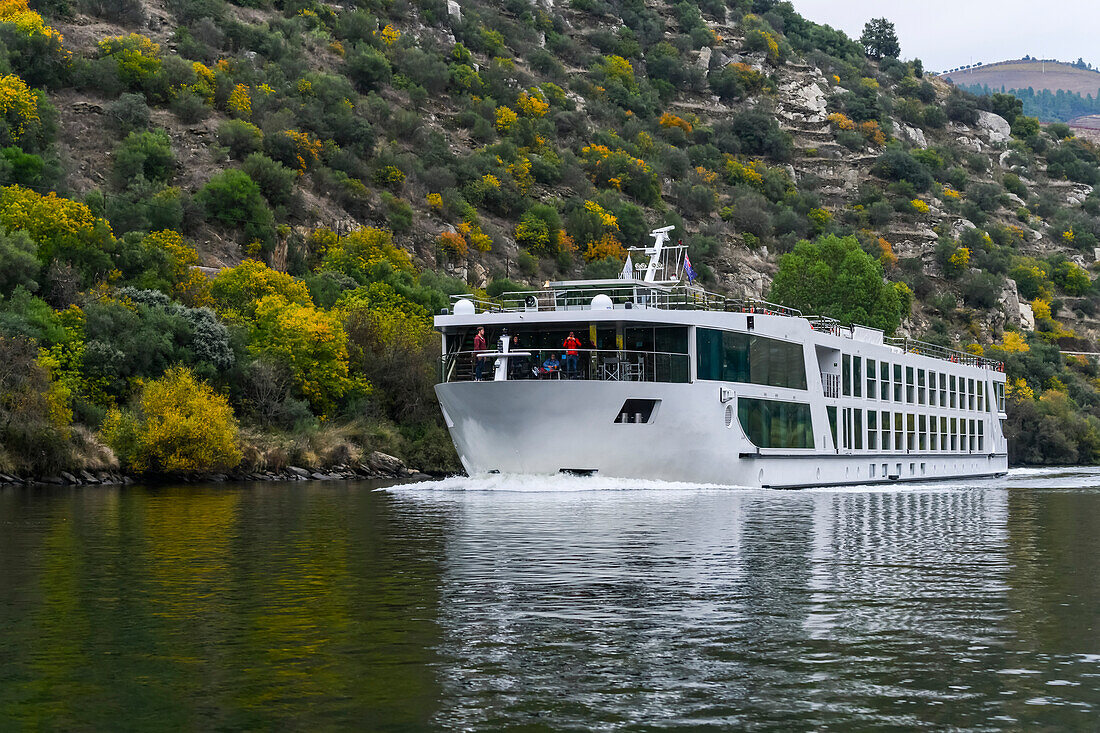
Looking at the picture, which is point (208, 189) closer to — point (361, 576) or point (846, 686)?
point (361, 576)

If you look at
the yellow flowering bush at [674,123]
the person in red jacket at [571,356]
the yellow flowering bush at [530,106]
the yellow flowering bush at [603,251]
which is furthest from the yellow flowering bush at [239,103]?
the person in red jacket at [571,356]

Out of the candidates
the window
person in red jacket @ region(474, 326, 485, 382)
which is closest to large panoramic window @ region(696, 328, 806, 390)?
the window

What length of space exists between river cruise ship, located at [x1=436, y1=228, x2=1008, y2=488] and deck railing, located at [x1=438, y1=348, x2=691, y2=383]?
0.05 meters

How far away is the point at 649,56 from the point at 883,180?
35.4m

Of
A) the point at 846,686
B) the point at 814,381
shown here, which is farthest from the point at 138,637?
the point at 814,381

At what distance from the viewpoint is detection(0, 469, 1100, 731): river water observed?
410 inches

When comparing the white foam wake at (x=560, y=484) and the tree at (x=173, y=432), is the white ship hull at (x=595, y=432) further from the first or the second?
the tree at (x=173, y=432)

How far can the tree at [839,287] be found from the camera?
3770 inches

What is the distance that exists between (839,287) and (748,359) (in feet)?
180

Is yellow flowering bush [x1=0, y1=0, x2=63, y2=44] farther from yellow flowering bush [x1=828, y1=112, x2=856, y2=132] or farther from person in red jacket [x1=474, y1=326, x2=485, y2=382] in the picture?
yellow flowering bush [x1=828, y1=112, x2=856, y2=132]

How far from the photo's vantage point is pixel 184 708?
10.4 metres

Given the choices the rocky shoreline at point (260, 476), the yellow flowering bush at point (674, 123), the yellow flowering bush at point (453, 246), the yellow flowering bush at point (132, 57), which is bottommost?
the rocky shoreline at point (260, 476)

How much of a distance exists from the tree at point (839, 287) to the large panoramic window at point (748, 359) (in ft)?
160

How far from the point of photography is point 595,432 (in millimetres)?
39844
